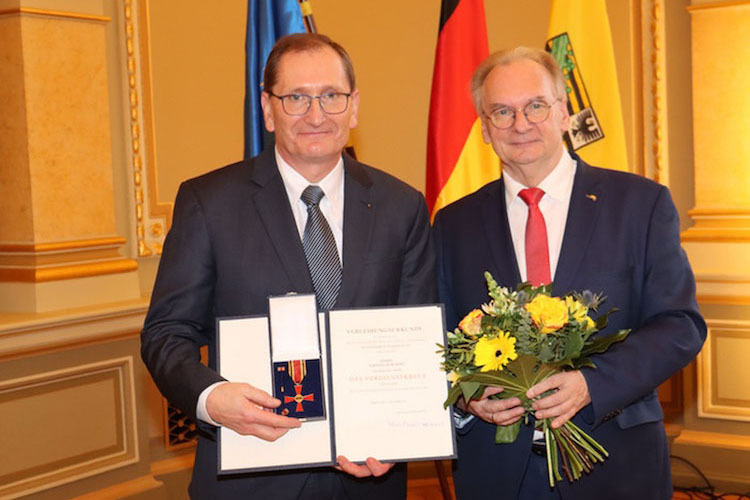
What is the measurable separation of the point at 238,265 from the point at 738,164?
3618 mm

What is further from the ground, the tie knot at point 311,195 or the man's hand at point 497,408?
the tie knot at point 311,195

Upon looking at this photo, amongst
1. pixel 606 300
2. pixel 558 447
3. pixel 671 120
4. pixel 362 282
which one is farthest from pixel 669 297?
pixel 671 120

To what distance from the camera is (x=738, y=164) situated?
4918 mm

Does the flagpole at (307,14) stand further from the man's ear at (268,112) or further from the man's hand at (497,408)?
the man's hand at (497,408)

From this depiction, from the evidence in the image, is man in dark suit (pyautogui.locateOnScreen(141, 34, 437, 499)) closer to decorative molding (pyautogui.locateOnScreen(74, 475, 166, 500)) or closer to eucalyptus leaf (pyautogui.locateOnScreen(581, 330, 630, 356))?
eucalyptus leaf (pyautogui.locateOnScreen(581, 330, 630, 356))

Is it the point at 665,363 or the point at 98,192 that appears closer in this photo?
the point at 665,363

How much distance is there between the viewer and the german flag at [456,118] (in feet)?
13.8

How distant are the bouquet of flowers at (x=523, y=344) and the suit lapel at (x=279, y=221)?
402mm

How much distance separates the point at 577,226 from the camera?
2.39m

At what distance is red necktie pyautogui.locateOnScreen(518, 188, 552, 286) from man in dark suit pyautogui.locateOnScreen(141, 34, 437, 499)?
0.32m

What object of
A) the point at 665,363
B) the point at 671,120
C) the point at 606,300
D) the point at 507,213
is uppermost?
the point at 671,120

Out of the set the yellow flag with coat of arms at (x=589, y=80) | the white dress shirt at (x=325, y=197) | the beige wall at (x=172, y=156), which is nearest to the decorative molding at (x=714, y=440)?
the beige wall at (x=172, y=156)

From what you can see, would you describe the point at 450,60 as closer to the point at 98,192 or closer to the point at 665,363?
the point at 98,192

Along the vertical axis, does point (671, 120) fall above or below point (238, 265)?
above
